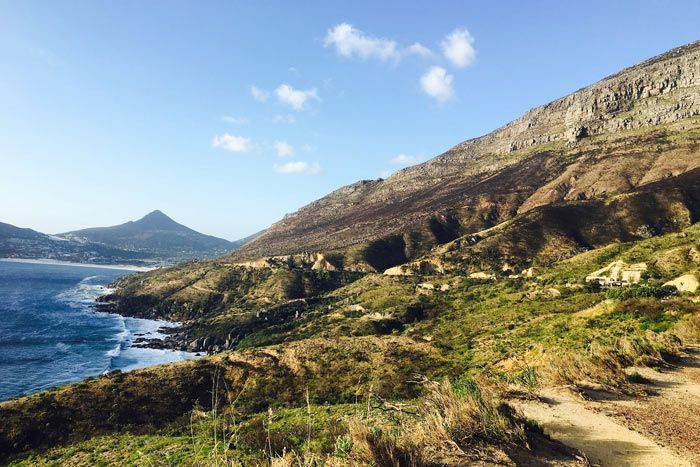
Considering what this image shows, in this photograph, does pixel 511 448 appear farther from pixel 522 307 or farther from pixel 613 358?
pixel 522 307

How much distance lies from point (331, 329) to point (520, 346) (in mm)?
44766

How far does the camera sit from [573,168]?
14512cm

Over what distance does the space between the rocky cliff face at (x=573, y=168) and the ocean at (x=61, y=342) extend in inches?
2762

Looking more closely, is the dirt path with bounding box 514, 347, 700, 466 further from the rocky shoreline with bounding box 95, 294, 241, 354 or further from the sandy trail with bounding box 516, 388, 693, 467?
the rocky shoreline with bounding box 95, 294, 241, 354

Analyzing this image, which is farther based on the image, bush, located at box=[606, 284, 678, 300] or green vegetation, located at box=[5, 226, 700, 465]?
bush, located at box=[606, 284, 678, 300]

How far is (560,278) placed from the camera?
219 ft

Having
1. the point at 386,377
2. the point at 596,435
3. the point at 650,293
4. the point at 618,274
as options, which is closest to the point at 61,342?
the point at 386,377

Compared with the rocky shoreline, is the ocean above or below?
above

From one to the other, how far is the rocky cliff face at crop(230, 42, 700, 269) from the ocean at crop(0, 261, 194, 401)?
70.1 meters

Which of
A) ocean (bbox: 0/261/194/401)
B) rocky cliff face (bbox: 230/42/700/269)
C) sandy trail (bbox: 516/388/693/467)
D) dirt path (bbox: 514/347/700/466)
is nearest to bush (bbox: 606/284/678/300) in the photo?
dirt path (bbox: 514/347/700/466)

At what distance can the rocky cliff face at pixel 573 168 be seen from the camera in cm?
12775

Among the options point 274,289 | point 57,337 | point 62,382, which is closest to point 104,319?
point 57,337

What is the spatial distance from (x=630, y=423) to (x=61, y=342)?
105m

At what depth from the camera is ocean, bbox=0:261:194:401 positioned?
65062mm
